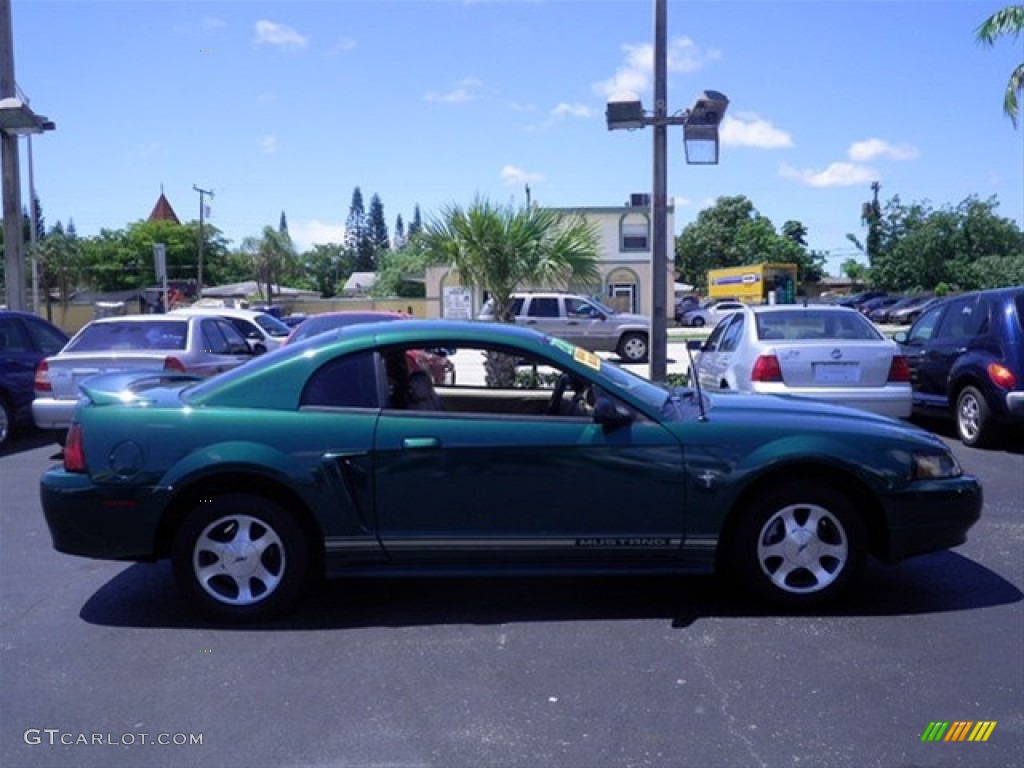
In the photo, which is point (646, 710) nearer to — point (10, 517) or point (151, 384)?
point (151, 384)

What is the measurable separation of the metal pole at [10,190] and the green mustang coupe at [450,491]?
1202 centimetres

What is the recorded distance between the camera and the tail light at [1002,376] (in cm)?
910

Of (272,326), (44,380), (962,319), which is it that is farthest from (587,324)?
(44,380)

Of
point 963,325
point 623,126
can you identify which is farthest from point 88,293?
point 963,325

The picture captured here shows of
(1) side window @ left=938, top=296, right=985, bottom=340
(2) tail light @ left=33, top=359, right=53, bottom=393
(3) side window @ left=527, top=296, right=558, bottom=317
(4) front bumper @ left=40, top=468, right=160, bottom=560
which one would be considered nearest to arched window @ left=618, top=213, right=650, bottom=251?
(3) side window @ left=527, top=296, right=558, bottom=317

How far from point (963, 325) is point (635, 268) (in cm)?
3446

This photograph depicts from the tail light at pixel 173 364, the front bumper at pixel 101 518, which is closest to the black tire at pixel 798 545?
the front bumper at pixel 101 518

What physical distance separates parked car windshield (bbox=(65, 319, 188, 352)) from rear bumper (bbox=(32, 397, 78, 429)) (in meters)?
0.63

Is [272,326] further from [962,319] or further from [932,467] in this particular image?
[932,467]

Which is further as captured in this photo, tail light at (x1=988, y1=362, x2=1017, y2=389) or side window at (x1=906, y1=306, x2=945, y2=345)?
side window at (x1=906, y1=306, x2=945, y2=345)

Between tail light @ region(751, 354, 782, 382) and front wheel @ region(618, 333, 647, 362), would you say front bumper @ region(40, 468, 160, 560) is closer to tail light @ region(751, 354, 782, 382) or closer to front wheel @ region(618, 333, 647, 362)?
tail light @ region(751, 354, 782, 382)

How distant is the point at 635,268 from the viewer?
4431 centimetres

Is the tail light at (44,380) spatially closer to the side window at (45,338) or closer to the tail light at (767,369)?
the side window at (45,338)

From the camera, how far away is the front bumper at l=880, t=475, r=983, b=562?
493 centimetres
